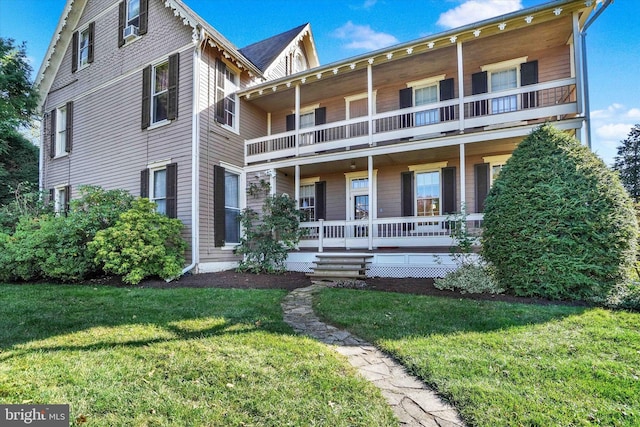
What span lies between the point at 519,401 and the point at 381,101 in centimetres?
983

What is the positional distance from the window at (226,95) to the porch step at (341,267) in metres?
5.37

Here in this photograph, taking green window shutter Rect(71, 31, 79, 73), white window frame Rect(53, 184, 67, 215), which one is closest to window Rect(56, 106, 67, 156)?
white window frame Rect(53, 184, 67, 215)

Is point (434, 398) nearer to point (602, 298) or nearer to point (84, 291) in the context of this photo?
point (602, 298)

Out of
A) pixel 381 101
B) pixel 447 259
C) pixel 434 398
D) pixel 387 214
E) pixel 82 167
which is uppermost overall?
pixel 381 101

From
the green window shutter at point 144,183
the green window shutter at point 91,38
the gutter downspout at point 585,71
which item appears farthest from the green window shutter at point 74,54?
the gutter downspout at point 585,71

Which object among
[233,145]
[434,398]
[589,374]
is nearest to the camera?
[434,398]

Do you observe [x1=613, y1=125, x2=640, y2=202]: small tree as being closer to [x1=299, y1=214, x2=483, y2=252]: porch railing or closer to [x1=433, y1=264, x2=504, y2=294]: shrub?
[x1=299, y1=214, x2=483, y2=252]: porch railing

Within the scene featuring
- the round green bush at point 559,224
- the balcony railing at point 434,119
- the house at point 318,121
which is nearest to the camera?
the round green bush at point 559,224

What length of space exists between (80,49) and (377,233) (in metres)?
13.1

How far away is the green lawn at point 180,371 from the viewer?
2240mm

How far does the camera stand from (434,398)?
2.53m

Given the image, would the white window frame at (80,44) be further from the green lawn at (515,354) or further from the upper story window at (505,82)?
the upper story window at (505,82)

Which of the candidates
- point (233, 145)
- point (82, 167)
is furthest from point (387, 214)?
point (82, 167)

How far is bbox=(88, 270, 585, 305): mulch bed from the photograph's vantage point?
20.7 feet
